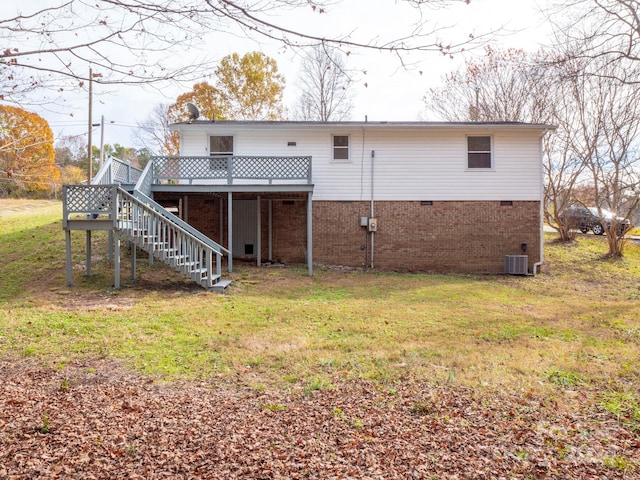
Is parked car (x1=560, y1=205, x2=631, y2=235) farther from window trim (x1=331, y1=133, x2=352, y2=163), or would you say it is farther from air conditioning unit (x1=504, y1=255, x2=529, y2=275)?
window trim (x1=331, y1=133, x2=352, y2=163)

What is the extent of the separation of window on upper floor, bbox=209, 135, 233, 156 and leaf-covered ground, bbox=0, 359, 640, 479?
35.8ft

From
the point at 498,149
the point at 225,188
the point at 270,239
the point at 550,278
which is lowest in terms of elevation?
the point at 550,278

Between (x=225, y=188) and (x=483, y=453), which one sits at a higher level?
(x=225, y=188)

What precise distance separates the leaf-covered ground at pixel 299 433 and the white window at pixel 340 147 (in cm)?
1082

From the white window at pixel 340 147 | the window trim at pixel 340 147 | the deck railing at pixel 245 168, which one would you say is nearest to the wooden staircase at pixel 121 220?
the deck railing at pixel 245 168

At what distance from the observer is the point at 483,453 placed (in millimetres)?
2980

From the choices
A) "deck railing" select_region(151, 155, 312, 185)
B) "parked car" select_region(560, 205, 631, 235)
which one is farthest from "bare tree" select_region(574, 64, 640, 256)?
"deck railing" select_region(151, 155, 312, 185)

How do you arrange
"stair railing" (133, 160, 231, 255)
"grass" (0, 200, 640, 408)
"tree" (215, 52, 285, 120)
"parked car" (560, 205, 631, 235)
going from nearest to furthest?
"grass" (0, 200, 640, 408)
"stair railing" (133, 160, 231, 255)
"parked car" (560, 205, 631, 235)
"tree" (215, 52, 285, 120)

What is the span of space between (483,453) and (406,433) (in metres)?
0.57

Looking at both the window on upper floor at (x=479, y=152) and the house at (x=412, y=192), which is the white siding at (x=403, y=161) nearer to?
the house at (x=412, y=192)

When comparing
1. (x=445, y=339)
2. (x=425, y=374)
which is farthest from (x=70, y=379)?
(x=445, y=339)

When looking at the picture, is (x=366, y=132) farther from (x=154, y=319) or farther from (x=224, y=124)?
(x=154, y=319)

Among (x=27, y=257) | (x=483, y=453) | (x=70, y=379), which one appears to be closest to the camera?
(x=483, y=453)

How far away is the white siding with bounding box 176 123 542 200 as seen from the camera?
14.1m
